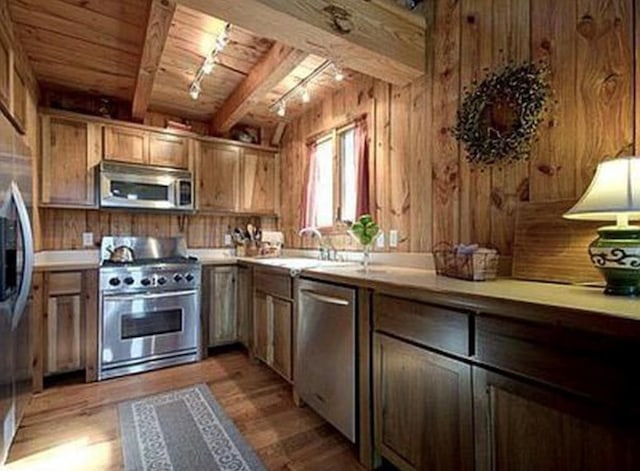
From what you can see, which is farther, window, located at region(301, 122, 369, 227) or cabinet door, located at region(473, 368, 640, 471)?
window, located at region(301, 122, 369, 227)

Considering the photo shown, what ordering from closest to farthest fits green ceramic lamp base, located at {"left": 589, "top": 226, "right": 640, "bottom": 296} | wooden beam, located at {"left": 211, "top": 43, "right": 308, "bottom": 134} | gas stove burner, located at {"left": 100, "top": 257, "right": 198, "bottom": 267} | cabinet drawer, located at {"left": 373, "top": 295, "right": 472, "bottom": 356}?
green ceramic lamp base, located at {"left": 589, "top": 226, "right": 640, "bottom": 296}, cabinet drawer, located at {"left": 373, "top": 295, "right": 472, "bottom": 356}, wooden beam, located at {"left": 211, "top": 43, "right": 308, "bottom": 134}, gas stove burner, located at {"left": 100, "top": 257, "right": 198, "bottom": 267}

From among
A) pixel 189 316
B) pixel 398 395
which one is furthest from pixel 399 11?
pixel 189 316

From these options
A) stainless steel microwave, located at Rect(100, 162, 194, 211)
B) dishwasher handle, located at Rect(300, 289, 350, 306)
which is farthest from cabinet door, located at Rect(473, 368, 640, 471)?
stainless steel microwave, located at Rect(100, 162, 194, 211)

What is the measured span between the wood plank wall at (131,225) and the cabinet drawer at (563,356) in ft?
11.0

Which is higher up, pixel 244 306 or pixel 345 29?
pixel 345 29

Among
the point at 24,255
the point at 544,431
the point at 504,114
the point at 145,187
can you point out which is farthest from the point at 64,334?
the point at 504,114

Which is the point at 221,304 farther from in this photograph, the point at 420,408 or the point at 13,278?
the point at 420,408

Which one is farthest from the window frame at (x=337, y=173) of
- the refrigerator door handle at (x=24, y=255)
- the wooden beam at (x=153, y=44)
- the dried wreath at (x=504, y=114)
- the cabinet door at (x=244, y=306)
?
the refrigerator door handle at (x=24, y=255)

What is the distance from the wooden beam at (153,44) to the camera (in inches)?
73.3

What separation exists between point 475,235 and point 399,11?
146 cm

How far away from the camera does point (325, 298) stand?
202cm

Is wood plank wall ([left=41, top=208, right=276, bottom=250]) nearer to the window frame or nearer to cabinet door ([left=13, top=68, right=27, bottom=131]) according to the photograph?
cabinet door ([left=13, top=68, right=27, bottom=131])

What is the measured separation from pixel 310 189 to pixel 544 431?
287cm

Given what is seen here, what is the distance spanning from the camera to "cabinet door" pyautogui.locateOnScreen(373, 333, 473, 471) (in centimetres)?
126
